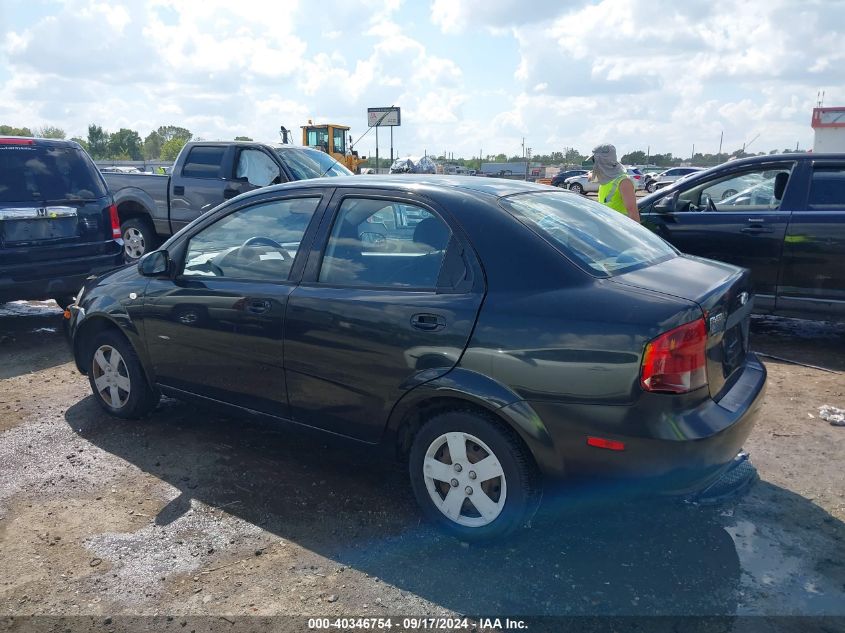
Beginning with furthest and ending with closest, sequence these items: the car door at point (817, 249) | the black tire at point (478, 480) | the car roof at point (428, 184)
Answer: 1. the car door at point (817, 249)
2. the car roof at point (428, 184)
3. the black tire at point (478, 480)

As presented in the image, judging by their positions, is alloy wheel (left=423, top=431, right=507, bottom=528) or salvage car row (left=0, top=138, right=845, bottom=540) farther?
alloy wheel (left=423, top=431, right=507, bottom=528)

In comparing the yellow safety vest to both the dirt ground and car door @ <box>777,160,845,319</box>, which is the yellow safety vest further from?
the dirt ground

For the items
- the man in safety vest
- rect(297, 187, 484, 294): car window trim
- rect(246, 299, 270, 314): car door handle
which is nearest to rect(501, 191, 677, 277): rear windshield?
rect(297, 187, 484, 294): car window trim

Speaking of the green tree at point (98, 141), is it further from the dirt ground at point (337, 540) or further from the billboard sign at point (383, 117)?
the dirt ground at point (337, 540)

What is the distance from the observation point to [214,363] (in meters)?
3.95

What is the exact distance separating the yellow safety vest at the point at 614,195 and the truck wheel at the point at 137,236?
706 cm

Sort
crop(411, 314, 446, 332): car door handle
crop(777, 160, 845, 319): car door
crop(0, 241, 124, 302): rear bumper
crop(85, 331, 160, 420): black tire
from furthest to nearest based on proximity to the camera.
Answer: crop(0, 241, 124, 302): rear bumper < crop(777, 160, 845, 319): car door < crop(85, 331, 160, 420): black tire < crop(411, 314, 446, 332): car door handle

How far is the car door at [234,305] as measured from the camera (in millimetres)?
3691

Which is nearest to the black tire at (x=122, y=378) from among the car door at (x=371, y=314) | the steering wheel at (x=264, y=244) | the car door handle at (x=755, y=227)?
the steering wheel at (x=264, y=244)

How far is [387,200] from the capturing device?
3.51 m

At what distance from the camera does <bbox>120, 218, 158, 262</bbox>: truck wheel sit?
10.5m

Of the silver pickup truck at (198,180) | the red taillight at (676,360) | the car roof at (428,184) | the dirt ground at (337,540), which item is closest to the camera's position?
the red taillight at (676,360)

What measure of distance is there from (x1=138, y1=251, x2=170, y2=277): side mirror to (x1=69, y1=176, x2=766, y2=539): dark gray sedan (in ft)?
0.03

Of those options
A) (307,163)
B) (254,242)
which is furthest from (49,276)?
(307,163)
